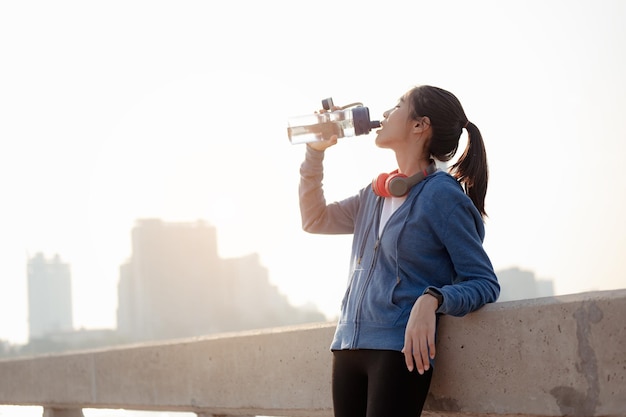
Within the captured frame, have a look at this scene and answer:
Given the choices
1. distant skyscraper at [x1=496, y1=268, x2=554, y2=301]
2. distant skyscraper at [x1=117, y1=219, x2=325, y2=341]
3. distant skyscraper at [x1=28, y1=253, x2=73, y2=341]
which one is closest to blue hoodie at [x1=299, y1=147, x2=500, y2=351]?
distant skyscraper at [x1=117, y1=219, x2=325, y2=341]

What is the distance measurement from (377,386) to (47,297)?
194377 mm

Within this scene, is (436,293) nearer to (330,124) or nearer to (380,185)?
(380,185)

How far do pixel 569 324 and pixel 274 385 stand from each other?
149cm

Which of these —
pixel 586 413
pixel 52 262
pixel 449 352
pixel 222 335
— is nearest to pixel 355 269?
pixel 449 352

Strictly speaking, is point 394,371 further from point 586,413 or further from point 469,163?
point 469,163

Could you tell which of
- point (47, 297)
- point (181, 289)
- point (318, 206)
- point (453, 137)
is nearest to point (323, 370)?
point (318, 206)

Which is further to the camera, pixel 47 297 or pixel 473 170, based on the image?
pixel 47 297

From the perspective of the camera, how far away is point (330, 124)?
3092 millimetres

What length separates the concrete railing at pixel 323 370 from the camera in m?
2.29

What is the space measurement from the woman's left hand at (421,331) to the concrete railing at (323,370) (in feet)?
0.76

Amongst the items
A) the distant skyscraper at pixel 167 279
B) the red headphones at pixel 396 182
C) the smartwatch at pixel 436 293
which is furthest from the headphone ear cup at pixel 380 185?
the distant skyscraper at pixel 167 279

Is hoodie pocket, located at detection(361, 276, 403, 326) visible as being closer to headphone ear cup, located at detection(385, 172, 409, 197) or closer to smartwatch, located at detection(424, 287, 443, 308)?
smartwatch, located at detection(424, 287, 443, 308)

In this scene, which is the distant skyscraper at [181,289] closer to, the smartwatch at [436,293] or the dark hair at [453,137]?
the dark hair at [453,137]

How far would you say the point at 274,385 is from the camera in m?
3.50
